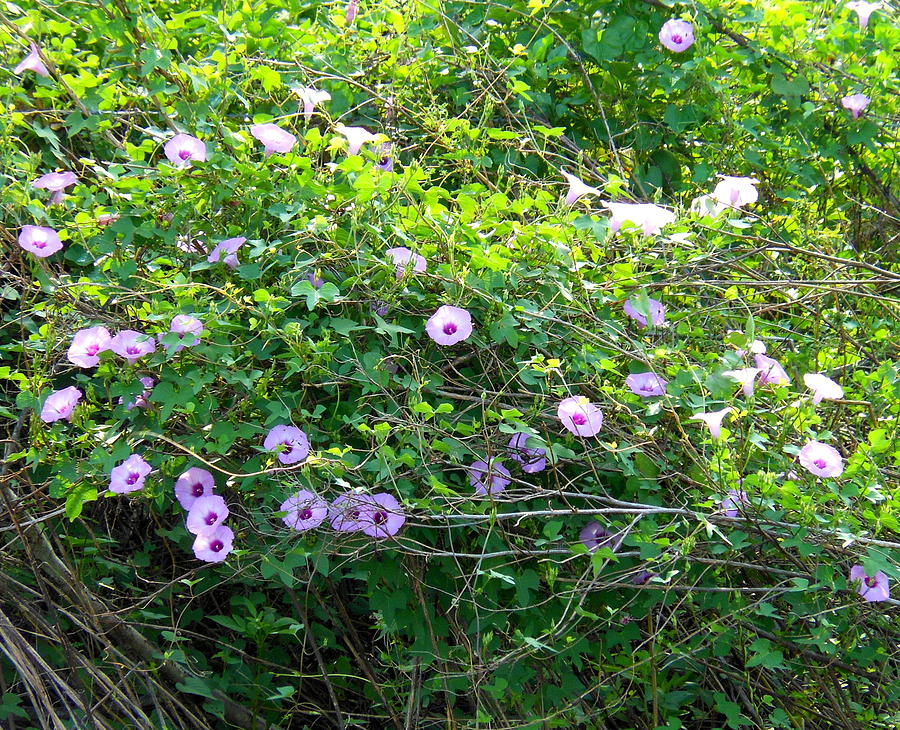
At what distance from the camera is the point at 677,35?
96.7 inches

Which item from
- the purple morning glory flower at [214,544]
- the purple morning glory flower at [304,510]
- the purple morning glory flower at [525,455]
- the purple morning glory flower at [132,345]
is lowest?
the purple morning glory flower at [214,544]

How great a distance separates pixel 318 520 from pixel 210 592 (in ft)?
1.82

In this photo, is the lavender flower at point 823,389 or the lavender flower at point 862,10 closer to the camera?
the lavender flower at point 823,389

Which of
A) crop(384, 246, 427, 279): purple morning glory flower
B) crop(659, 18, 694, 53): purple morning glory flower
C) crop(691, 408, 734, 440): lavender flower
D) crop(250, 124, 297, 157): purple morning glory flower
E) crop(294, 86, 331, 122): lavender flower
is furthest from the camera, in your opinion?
crop(659, 18, 694, 53): purple morning glory flower

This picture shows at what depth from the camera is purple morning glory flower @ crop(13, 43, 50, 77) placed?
6.81 feet

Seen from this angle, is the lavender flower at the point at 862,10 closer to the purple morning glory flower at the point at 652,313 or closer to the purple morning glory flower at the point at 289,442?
the purple morning glory flower at the point at 652,313

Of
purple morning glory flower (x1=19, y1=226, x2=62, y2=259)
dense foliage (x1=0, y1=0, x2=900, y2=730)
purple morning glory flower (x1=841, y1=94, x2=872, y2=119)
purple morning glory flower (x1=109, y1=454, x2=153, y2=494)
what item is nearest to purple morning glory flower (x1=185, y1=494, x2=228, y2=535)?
dense foliage (x1=0, y1=0, x2=900, y2=730)

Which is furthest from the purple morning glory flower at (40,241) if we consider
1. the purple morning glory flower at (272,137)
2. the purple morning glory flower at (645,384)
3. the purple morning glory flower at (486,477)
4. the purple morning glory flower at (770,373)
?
the purple morning glory flower at (770,373)

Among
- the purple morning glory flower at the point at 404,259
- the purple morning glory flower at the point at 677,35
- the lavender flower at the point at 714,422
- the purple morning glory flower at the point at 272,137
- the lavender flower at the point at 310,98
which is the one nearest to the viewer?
the lavender flower at the point at 714,422

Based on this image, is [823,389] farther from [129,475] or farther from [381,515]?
[129,475]

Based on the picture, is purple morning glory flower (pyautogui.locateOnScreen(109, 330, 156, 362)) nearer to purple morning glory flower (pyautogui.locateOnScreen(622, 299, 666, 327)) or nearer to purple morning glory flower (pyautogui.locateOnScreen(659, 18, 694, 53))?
purple morning glory flower (pyautogui.locateOnScreen(622, 299, 666, 327))

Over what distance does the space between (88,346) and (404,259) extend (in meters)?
0.59

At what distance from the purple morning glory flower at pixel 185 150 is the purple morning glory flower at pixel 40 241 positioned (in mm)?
275

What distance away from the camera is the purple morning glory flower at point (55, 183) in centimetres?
196
